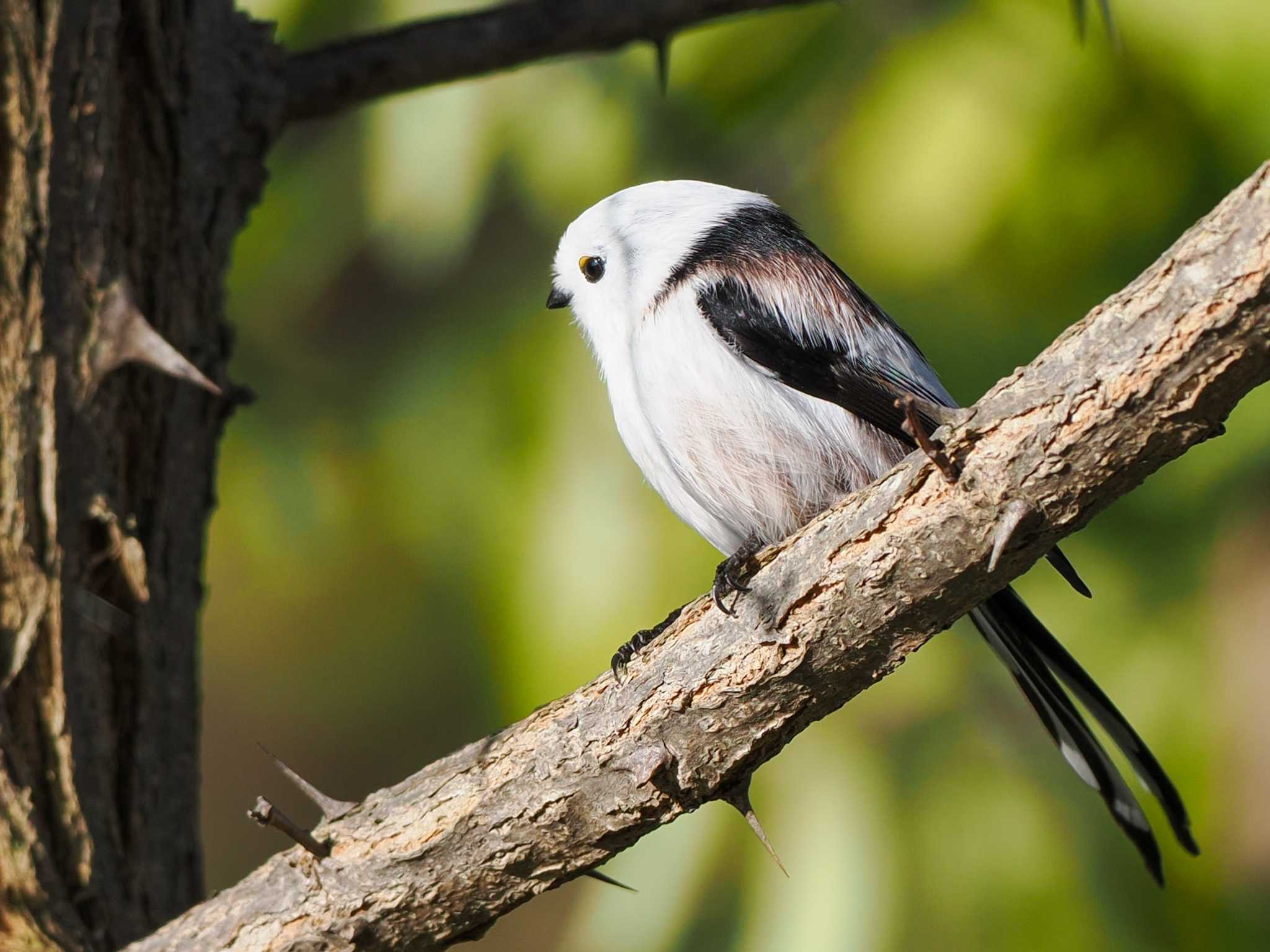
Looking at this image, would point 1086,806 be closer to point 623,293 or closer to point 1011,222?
point 1011,222

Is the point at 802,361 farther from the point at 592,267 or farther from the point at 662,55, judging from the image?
the point at 662,55

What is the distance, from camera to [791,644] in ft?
4.64

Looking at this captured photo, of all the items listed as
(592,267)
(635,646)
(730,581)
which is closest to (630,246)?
(592,267)

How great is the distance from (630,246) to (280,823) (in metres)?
1.25

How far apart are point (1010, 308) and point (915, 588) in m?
2.75

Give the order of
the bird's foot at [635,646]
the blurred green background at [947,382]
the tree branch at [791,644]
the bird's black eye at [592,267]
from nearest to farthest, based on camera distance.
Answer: the tree branch at [791,644] → the bird's foot at [635,646] → the bird's black eye at [592,267] → the blurred green background at [947,382]

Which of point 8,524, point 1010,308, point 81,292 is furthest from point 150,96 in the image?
point 1010,308

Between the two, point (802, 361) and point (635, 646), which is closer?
point (635, 646)

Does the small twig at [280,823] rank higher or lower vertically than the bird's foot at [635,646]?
higher

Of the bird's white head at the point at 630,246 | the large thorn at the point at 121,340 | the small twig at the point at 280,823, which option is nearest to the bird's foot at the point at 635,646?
the small twig at the point at 280,823

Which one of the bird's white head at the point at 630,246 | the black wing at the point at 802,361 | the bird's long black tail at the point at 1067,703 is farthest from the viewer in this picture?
the bird's white head at the point at 630,246

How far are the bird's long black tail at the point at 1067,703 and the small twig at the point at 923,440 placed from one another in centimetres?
66

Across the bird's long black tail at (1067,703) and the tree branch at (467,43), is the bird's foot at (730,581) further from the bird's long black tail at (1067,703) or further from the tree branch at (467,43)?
the tree branch at (467,43)

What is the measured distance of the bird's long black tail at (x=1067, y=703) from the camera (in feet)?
6.01
